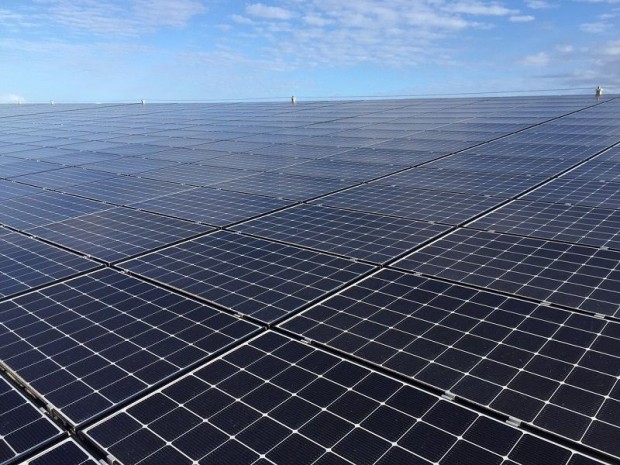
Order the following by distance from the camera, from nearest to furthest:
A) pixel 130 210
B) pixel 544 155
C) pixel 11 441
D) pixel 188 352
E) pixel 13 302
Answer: pixel 11 441
pixel 188 352
pixel 13 302
pixel 130 210
pixel 544 155

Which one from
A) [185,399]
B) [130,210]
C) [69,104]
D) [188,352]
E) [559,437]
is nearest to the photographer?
[559,437]

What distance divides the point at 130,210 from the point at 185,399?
1018 cm

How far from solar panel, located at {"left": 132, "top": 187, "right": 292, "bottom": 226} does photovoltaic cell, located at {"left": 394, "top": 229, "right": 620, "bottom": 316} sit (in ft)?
17.8

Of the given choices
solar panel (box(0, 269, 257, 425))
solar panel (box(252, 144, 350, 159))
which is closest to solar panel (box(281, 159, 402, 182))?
solar panel (box(252, 144, 350, 159))

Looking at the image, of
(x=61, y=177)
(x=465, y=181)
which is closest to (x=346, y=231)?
(x=465, y=181)

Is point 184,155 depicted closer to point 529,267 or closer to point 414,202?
point 414,202

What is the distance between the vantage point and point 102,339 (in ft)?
27.2

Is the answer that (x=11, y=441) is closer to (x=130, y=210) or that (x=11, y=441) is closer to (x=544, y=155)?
(x=130, y=210)

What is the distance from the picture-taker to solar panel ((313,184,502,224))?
13.7 metres

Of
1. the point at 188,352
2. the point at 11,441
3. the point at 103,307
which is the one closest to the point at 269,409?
the point at 188,352

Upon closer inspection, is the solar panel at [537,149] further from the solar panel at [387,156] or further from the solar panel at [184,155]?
the solar panel at [184,155]

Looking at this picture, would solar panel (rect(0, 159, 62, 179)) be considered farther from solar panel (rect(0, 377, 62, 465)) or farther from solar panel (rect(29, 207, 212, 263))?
solar panel (rect(0, 377, 62, 465))

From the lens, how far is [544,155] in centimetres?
2020

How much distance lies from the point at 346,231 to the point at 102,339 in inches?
245
